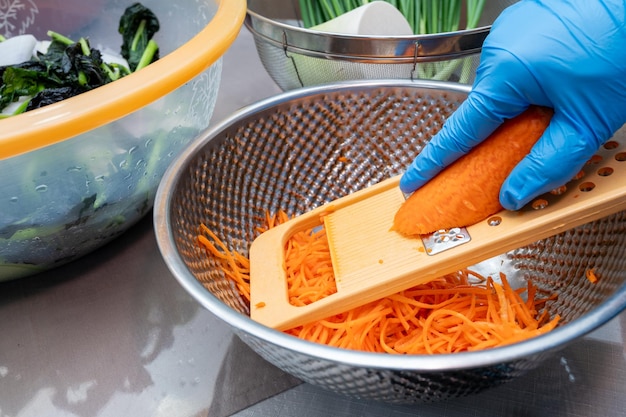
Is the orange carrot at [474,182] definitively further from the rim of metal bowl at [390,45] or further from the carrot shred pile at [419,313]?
the rim of metal bowl at [390,45]

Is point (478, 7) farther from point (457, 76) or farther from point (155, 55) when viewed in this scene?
point (155, 55)

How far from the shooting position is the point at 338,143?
932 millimetres

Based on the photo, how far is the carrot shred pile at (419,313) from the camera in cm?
66

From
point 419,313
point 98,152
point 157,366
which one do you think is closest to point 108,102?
point 98,152

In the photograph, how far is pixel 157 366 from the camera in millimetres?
743

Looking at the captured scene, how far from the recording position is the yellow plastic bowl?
61 cm

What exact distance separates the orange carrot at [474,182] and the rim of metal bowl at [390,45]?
0.36 m

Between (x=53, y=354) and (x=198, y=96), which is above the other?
(x=198, y=96)

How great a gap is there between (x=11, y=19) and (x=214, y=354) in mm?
966

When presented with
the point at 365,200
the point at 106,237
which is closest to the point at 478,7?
the point at 365,200

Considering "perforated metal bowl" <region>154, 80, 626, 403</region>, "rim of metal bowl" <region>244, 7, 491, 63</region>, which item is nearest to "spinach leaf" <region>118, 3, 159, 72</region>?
"rim of metal bowl" <region>244, 7, 491, 63</region>

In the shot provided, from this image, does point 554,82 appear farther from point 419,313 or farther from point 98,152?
point 98,152

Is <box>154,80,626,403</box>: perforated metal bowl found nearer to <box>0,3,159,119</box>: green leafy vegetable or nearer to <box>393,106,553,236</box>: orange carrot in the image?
<box>393,106,553,236</box>: orange carrot


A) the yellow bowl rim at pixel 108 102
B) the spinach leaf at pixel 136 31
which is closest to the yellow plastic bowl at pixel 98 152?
the yellow bowl rim at pixel 108 102
